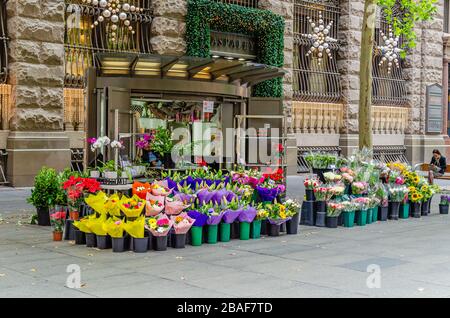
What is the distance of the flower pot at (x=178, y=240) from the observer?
10453mm

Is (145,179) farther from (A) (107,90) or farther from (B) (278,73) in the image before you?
(B) (278,73)

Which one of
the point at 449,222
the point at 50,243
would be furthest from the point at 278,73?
the point at 50,243

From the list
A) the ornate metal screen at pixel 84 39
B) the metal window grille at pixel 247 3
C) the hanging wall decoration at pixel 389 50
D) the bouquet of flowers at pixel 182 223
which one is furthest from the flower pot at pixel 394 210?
the hanging wall decoration at pixel 389 50

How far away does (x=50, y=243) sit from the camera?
1076 cm

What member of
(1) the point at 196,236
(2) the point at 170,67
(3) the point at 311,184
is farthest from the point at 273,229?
(2) the point at 170,67

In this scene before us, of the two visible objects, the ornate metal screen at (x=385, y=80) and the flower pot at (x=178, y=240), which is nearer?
the flower pot at (x=178, y=240)

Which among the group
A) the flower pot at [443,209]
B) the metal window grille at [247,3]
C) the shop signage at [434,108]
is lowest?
the flower pot at [443,209]

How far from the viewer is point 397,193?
573 inches

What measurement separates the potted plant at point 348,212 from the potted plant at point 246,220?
7.99 feet

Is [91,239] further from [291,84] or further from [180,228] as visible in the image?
[291,84]

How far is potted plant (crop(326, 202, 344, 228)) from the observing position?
1308 centimetres

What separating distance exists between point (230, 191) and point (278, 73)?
7.15m

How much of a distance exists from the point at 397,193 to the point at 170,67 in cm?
544

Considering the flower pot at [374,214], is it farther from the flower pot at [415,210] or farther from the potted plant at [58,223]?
the potted plant at [58,223]
